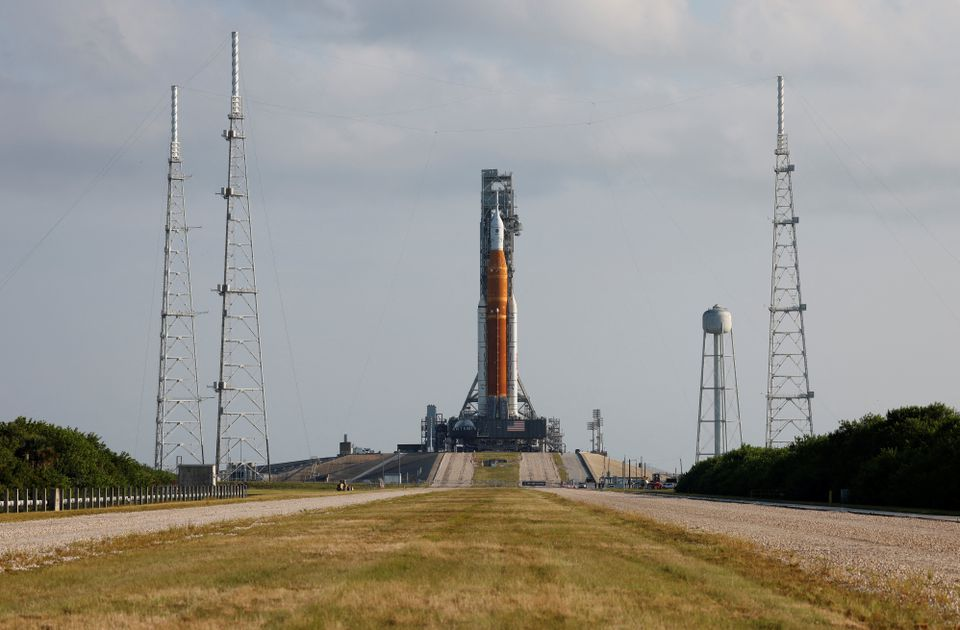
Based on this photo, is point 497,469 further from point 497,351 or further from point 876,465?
point 876,465

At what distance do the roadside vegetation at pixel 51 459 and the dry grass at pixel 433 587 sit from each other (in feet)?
136

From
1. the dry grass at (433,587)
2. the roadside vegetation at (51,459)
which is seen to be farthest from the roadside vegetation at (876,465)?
the roadside vegetation at (51,459)

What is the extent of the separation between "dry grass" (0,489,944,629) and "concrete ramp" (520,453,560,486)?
138 meters

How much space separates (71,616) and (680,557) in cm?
1286

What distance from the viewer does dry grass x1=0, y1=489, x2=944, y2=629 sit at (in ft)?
42.8

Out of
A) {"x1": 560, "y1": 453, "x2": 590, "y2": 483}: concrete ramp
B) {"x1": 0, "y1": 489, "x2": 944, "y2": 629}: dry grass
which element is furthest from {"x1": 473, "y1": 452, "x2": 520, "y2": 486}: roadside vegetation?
{"x1": 0, "y1": 489, "x2": 944, "y2": 629}: dry grass

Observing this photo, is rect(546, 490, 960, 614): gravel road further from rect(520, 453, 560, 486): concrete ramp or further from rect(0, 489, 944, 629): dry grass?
rect(520, 453, 560, 486): concrete ramp

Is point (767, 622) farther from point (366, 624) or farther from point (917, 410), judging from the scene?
point (917, 410)

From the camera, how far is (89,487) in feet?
229

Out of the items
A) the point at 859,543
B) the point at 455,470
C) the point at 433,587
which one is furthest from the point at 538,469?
the point at 433,587

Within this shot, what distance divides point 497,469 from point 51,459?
113 metres

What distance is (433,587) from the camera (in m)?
15.8

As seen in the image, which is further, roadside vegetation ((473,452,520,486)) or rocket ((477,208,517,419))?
rocket ((477,208,517,419))

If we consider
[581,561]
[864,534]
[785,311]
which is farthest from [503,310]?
[581,561]
